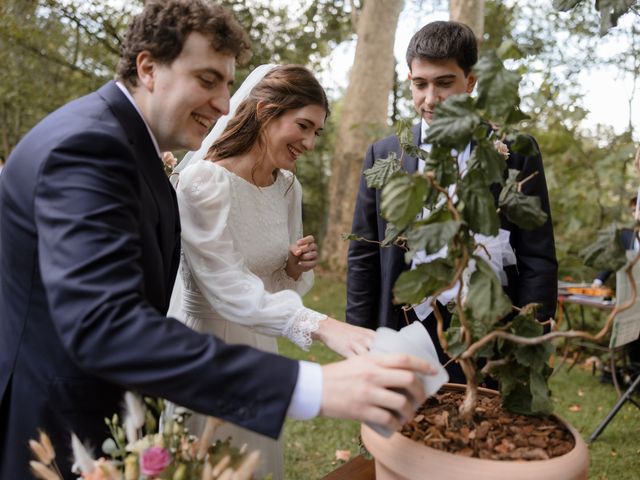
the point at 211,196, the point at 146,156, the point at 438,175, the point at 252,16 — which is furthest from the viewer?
the point at 252,16

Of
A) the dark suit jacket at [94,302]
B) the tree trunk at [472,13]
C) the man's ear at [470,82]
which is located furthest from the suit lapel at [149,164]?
the tree trunk at [472,13]

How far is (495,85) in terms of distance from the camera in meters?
1.03

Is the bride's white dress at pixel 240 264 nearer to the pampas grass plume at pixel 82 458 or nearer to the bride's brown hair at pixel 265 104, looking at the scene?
the bride's brown hair at pixel 265 104

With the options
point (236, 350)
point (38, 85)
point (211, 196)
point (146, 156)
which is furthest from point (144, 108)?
point (38, 85)

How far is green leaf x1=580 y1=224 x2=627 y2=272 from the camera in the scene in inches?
39.8

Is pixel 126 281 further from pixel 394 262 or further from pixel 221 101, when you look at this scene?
pixel 394 262

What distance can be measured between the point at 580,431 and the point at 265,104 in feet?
10.7

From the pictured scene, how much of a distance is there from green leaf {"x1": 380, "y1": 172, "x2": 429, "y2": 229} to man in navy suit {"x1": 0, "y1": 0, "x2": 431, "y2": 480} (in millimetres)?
254

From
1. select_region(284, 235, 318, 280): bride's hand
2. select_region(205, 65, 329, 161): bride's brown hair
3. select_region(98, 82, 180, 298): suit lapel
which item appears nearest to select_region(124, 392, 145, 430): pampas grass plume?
select_region(98, 82, 180, 298): suit lapel

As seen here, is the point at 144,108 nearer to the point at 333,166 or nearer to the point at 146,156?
the point at 146,156

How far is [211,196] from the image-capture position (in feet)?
5.76

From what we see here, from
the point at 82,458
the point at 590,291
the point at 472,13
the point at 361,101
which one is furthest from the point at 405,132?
the point at 361,101

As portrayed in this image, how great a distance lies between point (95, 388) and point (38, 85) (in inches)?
402

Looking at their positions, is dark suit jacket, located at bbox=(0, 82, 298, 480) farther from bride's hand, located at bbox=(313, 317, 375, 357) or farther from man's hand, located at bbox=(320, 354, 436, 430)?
bride's hand, located at bbox=(313, 317, 375, 357)
